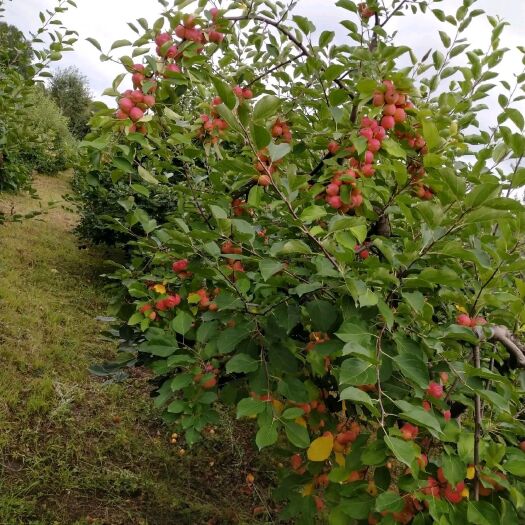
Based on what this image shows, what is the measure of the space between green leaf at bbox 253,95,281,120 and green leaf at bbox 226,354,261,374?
Answer: 0.73 metres

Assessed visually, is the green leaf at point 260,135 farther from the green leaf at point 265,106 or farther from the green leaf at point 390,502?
the green leaf at point 390,502

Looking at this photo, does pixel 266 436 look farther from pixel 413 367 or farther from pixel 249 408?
pixel 413 367

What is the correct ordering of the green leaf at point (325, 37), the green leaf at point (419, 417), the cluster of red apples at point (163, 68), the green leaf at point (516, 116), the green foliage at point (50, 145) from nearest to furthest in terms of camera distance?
1. the green leaf at point (419, 417)
2. the green leaf at point (516, 116)
3. the cluster of red apples at point (163, 68)
4. the green leaf at point (325, 37)
5. the green foliage at point (50, 145)

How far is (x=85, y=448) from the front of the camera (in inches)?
122

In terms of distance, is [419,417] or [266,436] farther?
[266,436]

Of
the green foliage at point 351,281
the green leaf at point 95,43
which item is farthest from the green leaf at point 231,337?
the green leaf at point 95,43

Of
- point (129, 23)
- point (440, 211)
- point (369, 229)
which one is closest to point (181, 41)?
point (129, 23)

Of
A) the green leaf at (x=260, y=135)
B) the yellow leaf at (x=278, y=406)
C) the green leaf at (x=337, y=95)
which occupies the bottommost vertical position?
the yellow leaf at (x=278, y=406)

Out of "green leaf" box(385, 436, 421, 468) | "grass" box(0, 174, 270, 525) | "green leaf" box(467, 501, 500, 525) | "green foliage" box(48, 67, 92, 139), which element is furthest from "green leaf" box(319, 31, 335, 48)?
"green foliage" box(48, 67, 92, 139)

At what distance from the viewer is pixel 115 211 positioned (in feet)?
20.1

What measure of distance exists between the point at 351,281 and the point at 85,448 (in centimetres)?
279

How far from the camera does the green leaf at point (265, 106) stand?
3.32 feet

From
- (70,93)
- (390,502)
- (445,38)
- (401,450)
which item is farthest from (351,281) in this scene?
(70,93)

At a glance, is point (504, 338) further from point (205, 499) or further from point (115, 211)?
point (115, 211)
